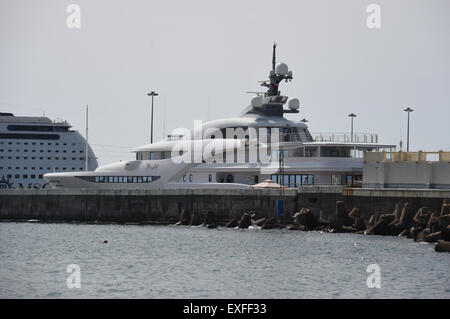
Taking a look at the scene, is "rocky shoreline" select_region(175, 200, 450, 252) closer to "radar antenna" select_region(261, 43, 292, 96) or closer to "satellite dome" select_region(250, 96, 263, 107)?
"satellite dome" select_region(250, 96, 263, 107)

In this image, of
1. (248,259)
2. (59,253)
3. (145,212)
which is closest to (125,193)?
(145,212)

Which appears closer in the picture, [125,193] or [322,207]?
[322,207]

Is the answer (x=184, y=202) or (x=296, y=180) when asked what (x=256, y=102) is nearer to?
(x=296, y=180)

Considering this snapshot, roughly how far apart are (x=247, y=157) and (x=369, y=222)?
1832 cm

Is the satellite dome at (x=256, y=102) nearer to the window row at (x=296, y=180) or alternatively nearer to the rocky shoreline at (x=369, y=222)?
the window row at (x=296, y=180)

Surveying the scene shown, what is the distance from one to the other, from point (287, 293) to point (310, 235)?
23.8 metres

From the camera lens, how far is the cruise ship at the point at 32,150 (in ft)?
459

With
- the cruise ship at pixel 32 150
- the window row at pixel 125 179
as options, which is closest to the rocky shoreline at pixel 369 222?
the window row at pixel 125 179

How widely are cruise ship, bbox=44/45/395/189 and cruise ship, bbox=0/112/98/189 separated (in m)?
53.7

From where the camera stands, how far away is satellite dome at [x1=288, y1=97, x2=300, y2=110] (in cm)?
8788

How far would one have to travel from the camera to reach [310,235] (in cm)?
6406

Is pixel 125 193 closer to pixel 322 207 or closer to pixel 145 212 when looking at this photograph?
pixel 145 212
